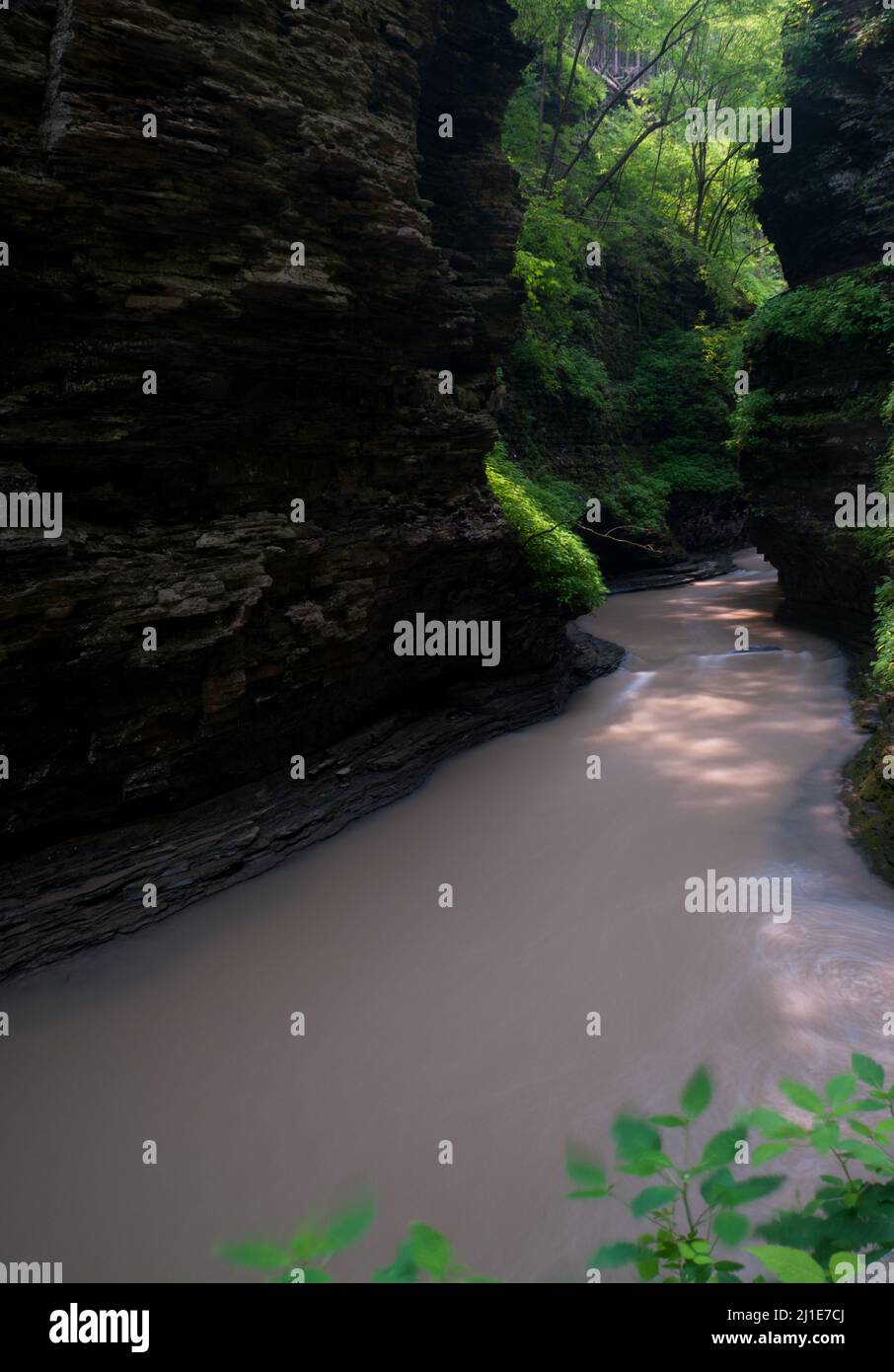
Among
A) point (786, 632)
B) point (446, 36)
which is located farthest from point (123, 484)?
point (786, 632)

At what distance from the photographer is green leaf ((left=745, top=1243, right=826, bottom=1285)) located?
1.29m

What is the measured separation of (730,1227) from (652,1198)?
144mm

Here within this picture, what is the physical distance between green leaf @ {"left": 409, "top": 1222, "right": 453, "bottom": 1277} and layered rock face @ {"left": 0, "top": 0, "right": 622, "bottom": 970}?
552 centimetres

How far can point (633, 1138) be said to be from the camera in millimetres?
1500

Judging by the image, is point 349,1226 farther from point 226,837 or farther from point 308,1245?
point 226,837

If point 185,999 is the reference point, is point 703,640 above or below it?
above

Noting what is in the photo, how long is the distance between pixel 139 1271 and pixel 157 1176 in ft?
1.73

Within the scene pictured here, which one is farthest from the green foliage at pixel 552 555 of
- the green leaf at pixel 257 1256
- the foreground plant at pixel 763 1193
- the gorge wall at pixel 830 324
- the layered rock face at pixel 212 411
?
the green leaf at pixel 257 1256

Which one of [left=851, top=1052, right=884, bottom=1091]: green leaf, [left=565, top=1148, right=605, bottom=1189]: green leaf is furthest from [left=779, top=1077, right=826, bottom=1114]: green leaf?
[left=565, top=1148, right=605, bottom=1189]: green leaf

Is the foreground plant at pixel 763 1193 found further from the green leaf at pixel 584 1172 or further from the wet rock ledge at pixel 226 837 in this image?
the wet rock ledge at pixel 226 837

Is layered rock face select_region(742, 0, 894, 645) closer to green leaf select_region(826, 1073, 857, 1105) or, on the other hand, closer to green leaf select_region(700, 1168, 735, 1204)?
green leaf select_region(826, 1073, 857, 1105)

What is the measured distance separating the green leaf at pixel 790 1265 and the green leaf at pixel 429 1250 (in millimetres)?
520

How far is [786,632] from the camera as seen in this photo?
15062 millimetres
